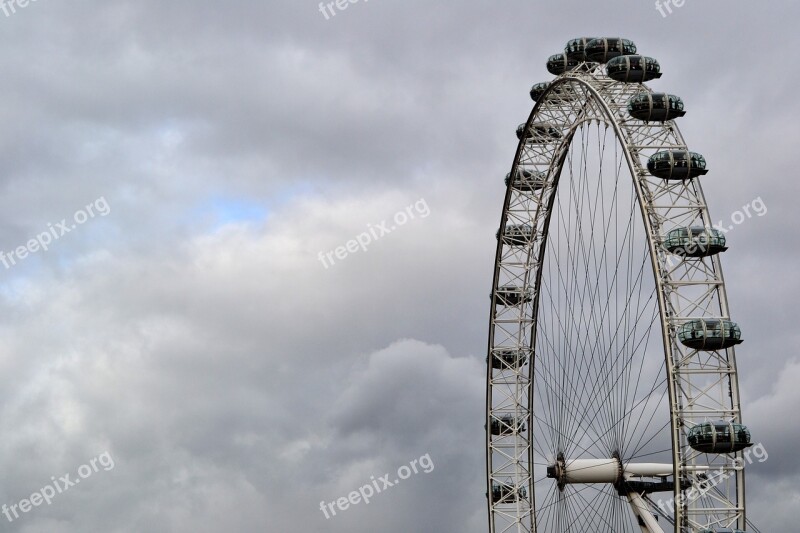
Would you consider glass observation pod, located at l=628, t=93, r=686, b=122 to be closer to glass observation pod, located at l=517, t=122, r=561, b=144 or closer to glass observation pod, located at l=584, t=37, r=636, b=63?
glass observation pod, located at l=584, t=37, r=636, b=63

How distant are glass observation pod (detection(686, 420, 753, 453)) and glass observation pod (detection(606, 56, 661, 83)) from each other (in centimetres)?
2015

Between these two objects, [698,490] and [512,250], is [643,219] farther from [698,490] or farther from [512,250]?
[512,250]

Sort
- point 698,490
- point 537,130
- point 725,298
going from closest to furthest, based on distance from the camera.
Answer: point 698,490
point 725,298
point 537,130

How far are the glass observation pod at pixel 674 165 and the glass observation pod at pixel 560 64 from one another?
17.8 meters

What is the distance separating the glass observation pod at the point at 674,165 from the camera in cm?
6675

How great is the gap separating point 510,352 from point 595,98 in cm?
2531

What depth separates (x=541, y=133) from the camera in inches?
3457

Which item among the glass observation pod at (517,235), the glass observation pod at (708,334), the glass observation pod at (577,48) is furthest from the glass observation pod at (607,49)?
the glass observation pod at (708,334)

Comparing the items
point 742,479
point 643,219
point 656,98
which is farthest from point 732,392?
point 656,98

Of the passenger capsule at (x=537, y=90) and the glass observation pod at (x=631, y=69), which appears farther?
the passenger capsule at (x=537, y=90)

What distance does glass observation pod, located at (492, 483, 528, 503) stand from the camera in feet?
298

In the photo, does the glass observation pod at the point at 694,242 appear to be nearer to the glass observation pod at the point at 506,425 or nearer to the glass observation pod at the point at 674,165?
the glass observation pod at the point at 674,165

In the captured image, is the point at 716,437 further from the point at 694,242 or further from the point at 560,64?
the point at 560,64

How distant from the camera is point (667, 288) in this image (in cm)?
6381
